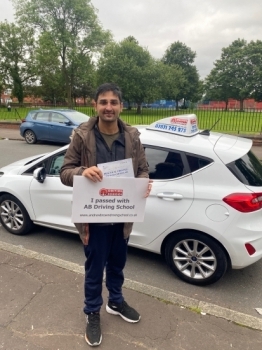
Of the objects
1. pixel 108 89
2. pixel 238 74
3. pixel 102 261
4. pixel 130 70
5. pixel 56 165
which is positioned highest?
pixel 238 74

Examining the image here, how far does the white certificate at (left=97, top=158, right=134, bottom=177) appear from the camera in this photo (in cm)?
184

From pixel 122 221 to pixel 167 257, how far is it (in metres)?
1.17

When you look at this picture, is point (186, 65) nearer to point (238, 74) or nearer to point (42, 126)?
point (238, 74)

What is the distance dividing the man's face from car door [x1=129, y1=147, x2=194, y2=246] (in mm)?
1169

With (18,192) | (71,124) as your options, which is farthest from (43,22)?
(18,192)

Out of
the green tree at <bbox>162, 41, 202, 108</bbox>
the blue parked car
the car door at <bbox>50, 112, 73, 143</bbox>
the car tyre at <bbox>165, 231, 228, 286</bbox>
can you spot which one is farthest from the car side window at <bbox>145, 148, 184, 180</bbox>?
the green tree at <bbox>162, 41, 202, 108</bbox>

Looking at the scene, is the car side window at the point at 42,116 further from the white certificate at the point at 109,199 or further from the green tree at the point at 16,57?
the green tree at the point at 16,57

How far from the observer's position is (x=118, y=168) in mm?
1886

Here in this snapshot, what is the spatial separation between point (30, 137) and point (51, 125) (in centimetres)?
A: 137

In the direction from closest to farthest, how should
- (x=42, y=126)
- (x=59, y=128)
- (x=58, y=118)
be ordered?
1. (x=59, y=128)
2. (x=58, y=118)
3. (x=42, y=126)

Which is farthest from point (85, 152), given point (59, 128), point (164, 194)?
point (59, 128)

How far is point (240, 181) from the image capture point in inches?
105

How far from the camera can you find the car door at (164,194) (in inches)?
109

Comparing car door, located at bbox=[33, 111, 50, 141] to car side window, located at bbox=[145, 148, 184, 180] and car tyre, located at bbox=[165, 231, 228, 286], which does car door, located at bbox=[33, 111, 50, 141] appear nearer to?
car side window, located at bbox=[145, 148, 184, 180]
